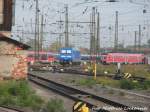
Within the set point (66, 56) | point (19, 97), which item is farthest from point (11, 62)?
point (66, 56)

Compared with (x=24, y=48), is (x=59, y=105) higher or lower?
lower

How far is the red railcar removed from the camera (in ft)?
336

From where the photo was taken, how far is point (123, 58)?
109 metres

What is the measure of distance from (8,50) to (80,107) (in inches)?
811

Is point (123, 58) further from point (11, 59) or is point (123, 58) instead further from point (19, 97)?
point (19, 97)

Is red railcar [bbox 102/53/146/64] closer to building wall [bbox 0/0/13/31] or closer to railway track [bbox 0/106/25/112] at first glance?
building wall [bbox 0/0/13/31]

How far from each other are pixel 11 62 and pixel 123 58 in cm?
7796

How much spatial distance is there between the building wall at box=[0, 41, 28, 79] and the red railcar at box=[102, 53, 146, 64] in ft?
231

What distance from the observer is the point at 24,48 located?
3281 centimetres

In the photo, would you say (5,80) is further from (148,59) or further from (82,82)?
(148,59)

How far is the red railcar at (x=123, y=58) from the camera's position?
102562 millimetres

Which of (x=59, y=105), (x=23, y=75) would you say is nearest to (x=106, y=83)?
(x=23, y=75)

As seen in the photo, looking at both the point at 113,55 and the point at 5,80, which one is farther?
the point at 113,55

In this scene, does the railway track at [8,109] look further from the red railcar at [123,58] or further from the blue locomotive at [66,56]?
the red railcar at [123,58]
